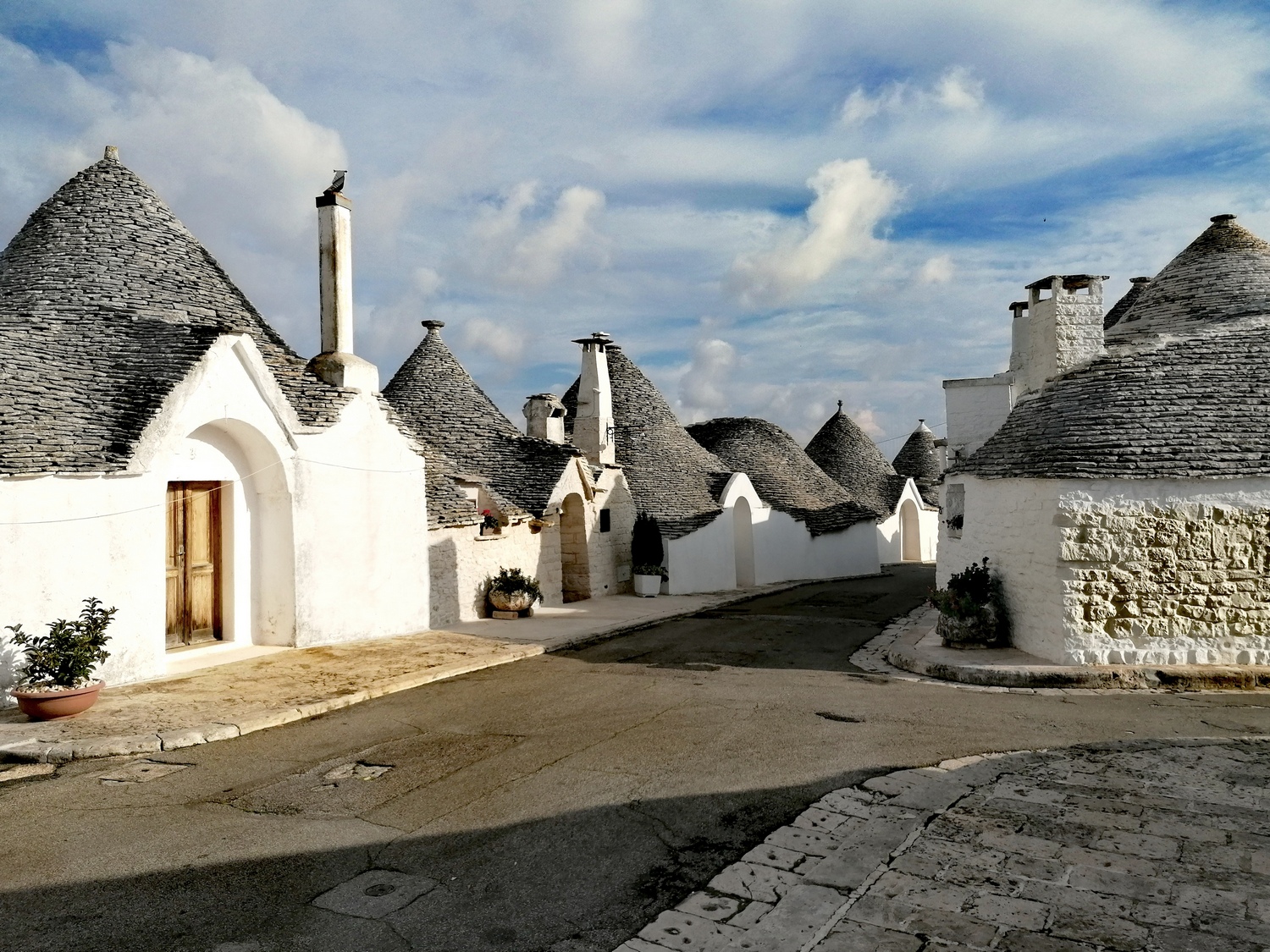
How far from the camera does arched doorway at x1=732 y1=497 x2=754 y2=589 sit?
24.5 meters

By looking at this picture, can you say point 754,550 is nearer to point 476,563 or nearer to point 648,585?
point 648,585

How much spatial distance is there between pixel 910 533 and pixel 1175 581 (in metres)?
28.3

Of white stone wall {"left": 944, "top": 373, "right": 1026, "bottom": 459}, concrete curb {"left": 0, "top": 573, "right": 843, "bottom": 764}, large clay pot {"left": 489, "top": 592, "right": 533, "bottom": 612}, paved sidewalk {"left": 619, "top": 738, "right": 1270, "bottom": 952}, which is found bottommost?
paved sidewalk {"left": 619, "top": 738, "right": 1270, "bottom": 952}

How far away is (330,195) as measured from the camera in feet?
43.8

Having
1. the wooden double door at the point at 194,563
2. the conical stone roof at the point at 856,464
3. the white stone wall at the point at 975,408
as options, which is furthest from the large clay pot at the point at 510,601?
Result: the conical stone roof at the point at 856,464

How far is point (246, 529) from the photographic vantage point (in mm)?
11852

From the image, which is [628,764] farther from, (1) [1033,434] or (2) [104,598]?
(1) [1033,434]

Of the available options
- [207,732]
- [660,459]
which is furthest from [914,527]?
[207,732]

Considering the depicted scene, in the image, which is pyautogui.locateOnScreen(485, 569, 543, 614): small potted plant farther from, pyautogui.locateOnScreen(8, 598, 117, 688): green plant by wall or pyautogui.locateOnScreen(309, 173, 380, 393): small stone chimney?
pyautogui.locateOnScreen(8, 598, 117, 688): green plant by wall

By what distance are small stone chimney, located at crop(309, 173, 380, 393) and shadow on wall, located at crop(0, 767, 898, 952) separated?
8.90 meters

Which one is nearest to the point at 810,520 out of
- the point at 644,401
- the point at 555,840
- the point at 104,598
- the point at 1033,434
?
the point at 644,401

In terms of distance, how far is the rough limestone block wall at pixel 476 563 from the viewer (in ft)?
48.9

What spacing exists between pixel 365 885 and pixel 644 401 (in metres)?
20.7

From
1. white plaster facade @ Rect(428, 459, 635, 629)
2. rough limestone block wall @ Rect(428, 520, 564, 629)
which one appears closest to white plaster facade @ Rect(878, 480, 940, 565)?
white plaster facade @ Rect(428, 459, 635, 629)
